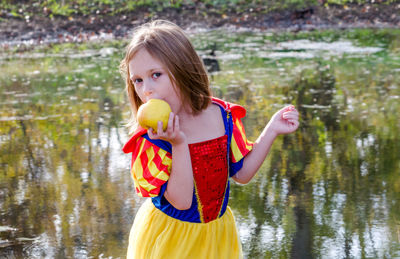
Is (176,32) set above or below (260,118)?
→ above

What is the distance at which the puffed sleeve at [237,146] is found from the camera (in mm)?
2328

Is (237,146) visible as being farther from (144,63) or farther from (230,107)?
(144,63)

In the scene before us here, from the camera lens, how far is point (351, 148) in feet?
17.0

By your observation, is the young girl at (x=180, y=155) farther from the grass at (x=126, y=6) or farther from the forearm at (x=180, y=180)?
the grass at (x=126, y=6)

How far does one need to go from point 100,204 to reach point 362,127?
9.25 feet

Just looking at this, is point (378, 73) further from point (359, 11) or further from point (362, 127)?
point (359, 11)

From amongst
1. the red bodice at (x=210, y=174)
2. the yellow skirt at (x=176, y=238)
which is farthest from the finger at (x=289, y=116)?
the yellow skirt at (x=176, y=238)

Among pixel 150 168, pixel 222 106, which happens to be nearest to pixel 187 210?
pixel 150 168

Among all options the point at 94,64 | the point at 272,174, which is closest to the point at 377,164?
the point at 272,174

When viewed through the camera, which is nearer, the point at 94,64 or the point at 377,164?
the point at 377,164

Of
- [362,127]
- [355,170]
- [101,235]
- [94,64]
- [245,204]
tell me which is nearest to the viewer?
[101,235]

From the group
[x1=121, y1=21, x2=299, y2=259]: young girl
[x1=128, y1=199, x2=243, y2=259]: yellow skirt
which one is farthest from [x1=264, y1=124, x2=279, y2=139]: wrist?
[x1=128, y1=199, x2=243, y2=259]: yellow skirt

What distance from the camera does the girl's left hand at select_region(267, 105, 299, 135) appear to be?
7.82ft

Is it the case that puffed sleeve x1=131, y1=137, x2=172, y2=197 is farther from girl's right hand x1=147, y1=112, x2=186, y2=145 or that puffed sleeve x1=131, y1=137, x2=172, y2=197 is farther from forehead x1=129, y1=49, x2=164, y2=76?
forehead x1=129, y1=49, x2=164, y2=76
